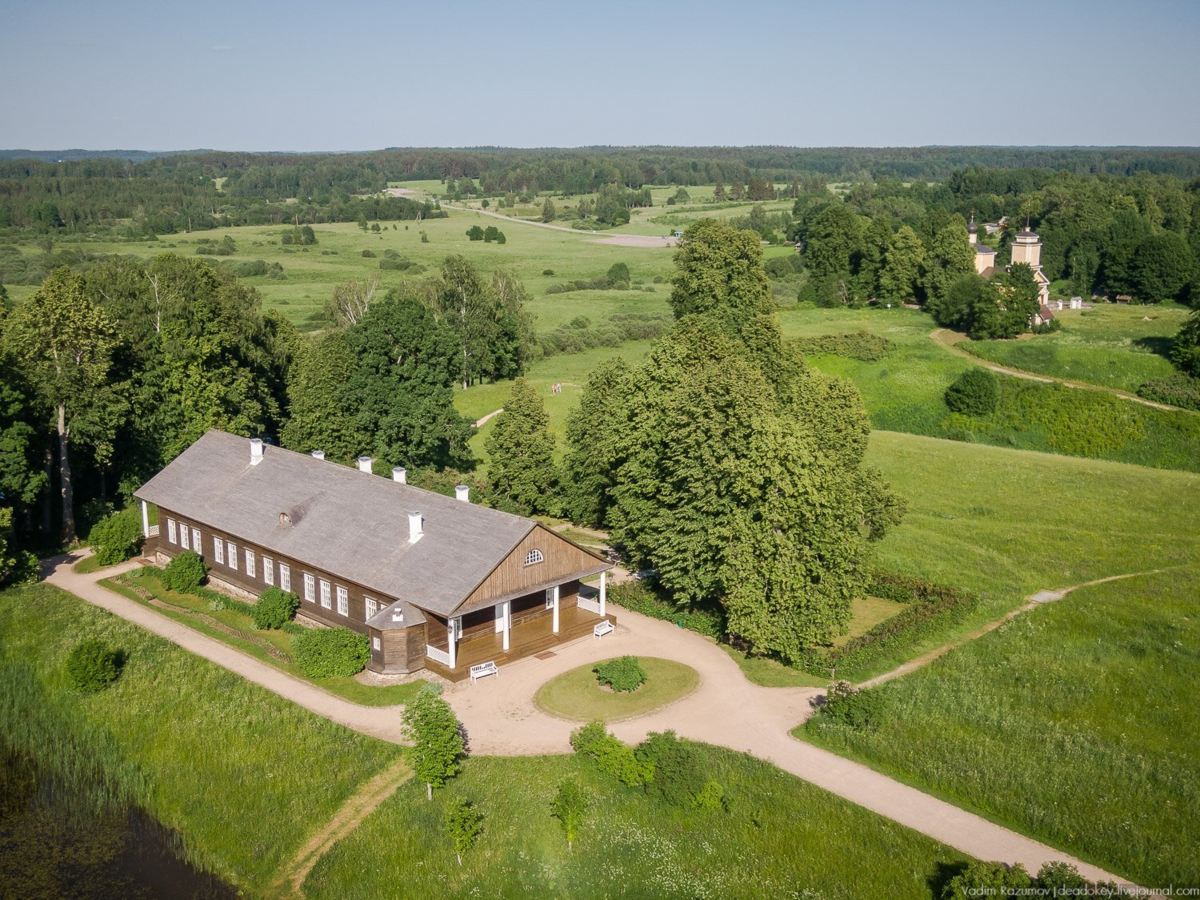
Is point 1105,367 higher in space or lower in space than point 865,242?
lower

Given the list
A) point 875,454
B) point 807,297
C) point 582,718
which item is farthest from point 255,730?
point 807,297

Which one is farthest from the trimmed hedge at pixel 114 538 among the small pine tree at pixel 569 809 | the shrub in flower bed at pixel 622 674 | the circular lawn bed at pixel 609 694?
the small pine tree at pixel 569 809

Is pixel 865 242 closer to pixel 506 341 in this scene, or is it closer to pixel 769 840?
pixel 506 341

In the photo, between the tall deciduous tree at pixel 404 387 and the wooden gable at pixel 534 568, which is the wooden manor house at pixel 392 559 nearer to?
the wooden gable at pixel 534 568

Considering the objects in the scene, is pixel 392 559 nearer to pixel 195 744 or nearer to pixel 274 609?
pixel 274 609

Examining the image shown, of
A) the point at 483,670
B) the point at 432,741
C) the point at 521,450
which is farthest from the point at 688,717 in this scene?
the point at 521,450
